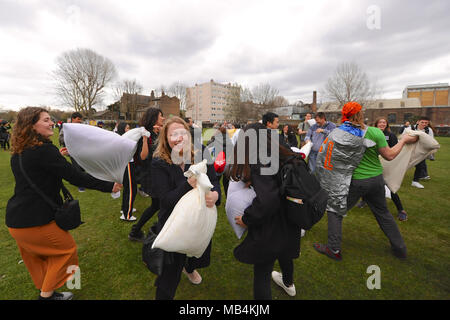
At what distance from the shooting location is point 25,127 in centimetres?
182

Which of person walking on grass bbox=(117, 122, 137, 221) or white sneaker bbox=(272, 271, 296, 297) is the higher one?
person walking on grass bbox=(117, 122, 137, 221)

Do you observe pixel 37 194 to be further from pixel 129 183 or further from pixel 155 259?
pixel 129 183

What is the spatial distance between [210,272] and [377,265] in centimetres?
225

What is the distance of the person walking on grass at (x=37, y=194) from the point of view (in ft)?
5.90

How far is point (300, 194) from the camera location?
5.05 feet

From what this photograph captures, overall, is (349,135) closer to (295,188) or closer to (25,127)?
(295,188)

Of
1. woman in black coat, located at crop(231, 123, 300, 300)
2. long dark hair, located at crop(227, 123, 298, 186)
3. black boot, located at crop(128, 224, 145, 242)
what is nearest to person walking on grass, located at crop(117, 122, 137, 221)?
black boot, located at crop(128, 224, 145, 242)

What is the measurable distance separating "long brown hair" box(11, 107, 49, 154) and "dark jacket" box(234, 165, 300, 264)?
190cm

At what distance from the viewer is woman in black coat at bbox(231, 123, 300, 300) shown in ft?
5.18

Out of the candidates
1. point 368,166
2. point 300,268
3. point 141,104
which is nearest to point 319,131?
point 368,166

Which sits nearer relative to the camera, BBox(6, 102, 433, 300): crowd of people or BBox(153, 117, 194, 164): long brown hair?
BBox(6, 102, 433, 300): crowd of people

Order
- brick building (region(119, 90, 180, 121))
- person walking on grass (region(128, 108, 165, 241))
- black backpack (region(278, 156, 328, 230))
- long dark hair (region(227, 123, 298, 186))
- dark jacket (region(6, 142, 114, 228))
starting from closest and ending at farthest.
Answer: black backpack (region(278, 156, 328, 230)) < long dark hair (region(227, 123, 298, 186)) < dark jacket (region(6, 142, 114, 228)) < person walking on grass (region(128, 108, 165, 241)) < brick building (region(119, 90, 180, 121))

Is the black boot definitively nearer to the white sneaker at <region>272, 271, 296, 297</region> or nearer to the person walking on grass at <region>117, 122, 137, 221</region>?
the person walking on grass at <region>117, 122, 137, 221</region>

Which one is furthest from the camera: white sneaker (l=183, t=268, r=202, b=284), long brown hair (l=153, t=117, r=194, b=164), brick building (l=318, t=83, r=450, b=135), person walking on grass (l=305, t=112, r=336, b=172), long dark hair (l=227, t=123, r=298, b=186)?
brick building (l=318, t=83, r=450, b=135)
